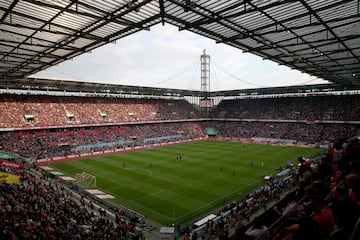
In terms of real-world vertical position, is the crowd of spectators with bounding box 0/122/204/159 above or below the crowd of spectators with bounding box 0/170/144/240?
above

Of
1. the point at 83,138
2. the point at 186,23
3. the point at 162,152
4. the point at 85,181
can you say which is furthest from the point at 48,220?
the point at 83,138

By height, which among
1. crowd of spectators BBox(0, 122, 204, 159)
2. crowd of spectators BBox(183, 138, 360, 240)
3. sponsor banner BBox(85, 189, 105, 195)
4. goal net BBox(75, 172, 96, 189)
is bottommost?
sponsor banner BBox(85, 189, 105, 195)

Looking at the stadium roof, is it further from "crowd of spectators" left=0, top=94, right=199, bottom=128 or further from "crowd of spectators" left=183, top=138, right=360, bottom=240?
"crowd of spectators" left=0, top=94, right=199, bottom=128

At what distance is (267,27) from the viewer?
14.6m

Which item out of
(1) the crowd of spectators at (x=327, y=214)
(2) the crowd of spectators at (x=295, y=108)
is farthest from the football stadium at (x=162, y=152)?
(2) the crowd of spectators at (x=295, y=108)

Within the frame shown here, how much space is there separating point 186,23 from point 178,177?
61.8ft

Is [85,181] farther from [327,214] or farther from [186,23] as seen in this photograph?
[327,214]

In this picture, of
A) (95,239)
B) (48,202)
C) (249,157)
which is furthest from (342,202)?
(249,157)

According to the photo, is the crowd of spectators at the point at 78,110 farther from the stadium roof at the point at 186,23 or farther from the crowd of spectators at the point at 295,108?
the stadium roof at the point at 186,23

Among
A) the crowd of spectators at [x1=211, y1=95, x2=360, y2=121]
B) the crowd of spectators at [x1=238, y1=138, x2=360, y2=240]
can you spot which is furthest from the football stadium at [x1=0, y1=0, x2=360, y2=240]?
the crowd of spectators at [x1=211, y1=95, x2=360, y2=121]

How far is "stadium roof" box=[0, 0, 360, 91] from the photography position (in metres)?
11.8

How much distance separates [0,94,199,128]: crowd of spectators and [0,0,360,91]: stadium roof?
26.2m

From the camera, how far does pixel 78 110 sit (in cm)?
5178

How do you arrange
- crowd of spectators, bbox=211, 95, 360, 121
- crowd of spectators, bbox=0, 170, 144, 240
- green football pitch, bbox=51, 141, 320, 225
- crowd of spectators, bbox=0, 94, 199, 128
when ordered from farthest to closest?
crowd of spectators, bbox=211, 95, 360, 121, crowd of spectators, bbox=0, 94, 199, 128, green football pitch, bbox=51, 141, 320, 225, crowd of spectators, bbox=0, 170, 144, 240
